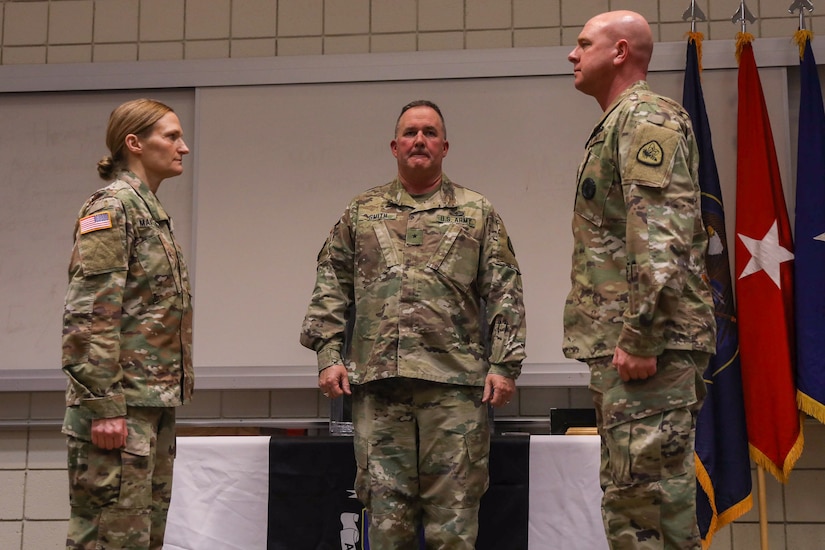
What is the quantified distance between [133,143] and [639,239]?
1.54 m

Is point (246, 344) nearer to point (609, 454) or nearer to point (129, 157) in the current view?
point (129, 157)

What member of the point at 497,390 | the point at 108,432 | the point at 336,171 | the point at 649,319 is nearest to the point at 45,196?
the point at 336,171

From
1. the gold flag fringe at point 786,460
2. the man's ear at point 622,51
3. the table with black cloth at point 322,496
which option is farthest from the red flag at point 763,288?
the man's ear at point 622,51

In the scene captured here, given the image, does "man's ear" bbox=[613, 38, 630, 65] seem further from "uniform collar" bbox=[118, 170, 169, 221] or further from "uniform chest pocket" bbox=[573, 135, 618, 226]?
"uniform collar" bbox=[118, 170, 169, 221]

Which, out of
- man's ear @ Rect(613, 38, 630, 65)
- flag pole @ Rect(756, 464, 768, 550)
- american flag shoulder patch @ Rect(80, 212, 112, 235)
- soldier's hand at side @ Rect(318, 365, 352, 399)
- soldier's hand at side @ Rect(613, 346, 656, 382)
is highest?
man's ear @ Rect(613, 38, 630, 65)

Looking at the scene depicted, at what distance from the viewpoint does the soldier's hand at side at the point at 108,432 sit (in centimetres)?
251

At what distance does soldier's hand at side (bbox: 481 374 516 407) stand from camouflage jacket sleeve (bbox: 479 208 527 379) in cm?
3

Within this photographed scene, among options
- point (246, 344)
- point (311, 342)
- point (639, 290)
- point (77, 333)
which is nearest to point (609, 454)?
point (639, 290)

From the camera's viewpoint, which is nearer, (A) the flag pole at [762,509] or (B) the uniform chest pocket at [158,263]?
(B) the uniform chest pocket at [158,263]

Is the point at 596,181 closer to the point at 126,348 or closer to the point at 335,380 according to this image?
the point at 335,380

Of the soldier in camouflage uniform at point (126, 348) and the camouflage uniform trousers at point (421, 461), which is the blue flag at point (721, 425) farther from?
the soldier in camouflage uniform at point (126, 348)

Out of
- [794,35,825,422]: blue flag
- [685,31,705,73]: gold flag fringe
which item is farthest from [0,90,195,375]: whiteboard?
[794,35,825,422]: blue flag

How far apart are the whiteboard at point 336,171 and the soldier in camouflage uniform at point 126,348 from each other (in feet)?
5.24

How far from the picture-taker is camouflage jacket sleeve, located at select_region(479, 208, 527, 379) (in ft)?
9.92
